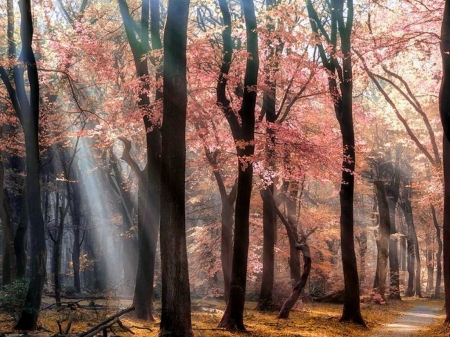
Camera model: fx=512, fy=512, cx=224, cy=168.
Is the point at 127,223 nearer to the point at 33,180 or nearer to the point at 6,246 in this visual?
the point at 6,246

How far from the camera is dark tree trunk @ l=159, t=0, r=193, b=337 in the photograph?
8898mm

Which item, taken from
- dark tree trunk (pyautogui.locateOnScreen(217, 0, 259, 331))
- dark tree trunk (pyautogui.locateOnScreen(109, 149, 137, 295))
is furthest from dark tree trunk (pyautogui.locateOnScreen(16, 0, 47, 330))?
A: dark tree trunk (pyautogui.locateOnScreen(109, 149, 137, 295))

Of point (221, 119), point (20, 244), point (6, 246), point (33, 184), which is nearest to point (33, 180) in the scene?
point (33, 184)

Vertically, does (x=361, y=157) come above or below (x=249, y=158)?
above

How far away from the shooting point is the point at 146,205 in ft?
49.5

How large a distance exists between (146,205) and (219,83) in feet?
14.0

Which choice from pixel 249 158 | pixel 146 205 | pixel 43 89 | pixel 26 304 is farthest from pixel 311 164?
pixel 43 89

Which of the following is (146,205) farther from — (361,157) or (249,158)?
(361,157)

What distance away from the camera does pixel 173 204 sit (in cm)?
888

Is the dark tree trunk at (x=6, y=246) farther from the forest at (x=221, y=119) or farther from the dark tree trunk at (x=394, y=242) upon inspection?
the dark tree trunk at (x=394, y=242)

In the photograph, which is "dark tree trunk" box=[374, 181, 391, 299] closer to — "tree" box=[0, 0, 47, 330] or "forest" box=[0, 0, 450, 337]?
"forest" box=[0, 0, 450, 337]

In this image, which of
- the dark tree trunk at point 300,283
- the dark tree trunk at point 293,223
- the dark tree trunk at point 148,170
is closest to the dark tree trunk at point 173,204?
the dark tree trunk at point 148,170

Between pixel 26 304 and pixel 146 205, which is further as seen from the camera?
pixel 146 205

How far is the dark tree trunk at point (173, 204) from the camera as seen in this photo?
8.90m
